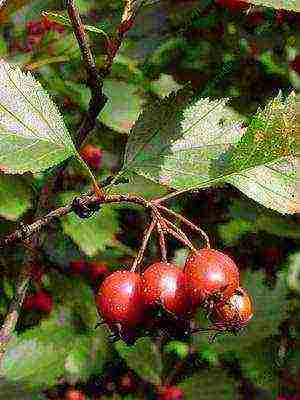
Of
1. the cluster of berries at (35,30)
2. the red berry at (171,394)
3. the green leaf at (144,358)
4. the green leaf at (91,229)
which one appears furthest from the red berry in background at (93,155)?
the red berry at (171,394)

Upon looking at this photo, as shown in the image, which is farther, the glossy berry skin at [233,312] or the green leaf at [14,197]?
the green leaf at [14,197]

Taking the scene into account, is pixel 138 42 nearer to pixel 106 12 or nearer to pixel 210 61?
pixel 106 12

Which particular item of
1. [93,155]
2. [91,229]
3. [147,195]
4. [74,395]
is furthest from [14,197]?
[74,395]

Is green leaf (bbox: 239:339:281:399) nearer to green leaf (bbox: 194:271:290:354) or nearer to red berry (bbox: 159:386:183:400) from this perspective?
green leaf (bbox: 194:271:290:354)

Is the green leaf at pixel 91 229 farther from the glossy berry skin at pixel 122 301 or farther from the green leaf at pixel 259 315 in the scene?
the glossy berry skin at pixel 122 301

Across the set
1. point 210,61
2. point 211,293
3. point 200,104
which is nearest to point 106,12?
point 210,61

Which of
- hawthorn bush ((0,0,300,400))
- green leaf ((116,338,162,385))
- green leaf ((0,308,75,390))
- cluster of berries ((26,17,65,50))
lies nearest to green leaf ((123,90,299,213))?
hawthorn bush ((0,0,300,400))
